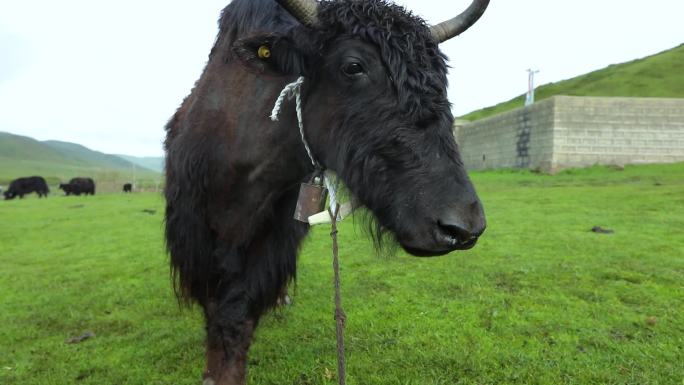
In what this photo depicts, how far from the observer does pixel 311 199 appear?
1.82 m

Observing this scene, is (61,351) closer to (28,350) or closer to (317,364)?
(28,350)

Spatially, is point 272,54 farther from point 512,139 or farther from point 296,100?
point 512,139

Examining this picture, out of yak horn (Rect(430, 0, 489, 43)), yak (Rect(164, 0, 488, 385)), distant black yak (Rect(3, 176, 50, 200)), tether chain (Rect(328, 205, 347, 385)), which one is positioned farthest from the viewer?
distant black yak (Rect(3, 176, 50, 200))

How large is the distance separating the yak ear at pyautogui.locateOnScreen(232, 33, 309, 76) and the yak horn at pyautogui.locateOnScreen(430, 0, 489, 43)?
663 mm

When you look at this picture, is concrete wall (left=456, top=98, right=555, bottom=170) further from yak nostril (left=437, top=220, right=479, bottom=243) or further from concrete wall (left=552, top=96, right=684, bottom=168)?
yak nostril (left=437, top=220, right=479, bottom=243)

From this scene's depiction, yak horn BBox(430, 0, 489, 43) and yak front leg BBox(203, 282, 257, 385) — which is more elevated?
yak horn BBox(430, 0, 489, 43)

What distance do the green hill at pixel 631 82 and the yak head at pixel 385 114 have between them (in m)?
30.9

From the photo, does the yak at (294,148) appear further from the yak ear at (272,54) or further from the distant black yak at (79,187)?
the distant black yak at (79,187)

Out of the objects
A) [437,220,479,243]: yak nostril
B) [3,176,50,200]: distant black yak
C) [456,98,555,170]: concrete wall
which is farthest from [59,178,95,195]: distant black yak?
[437,220,479,243]: yak nostril

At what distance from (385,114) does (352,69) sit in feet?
0.69

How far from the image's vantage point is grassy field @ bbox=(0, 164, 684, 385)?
2.78m

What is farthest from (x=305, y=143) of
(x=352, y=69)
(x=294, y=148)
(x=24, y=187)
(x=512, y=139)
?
(x=24, y=187)

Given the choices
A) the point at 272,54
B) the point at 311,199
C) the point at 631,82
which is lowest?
the point at 311,199

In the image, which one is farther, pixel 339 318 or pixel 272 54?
pixel 272 54
